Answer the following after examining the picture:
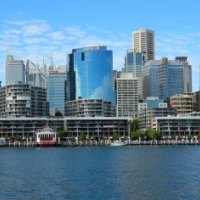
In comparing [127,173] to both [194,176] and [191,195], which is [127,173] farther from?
[191,195]

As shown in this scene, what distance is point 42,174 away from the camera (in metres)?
93.6

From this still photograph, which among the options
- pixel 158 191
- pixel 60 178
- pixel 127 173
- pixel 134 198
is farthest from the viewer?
pixel 127 173

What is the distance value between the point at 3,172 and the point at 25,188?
27.3 metres

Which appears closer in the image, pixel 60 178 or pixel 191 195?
pixel 191 195

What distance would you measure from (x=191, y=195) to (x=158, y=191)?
180 inches

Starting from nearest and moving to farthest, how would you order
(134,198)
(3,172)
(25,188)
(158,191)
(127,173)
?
(134,198) → (158,191) → (25,188) → (127,173) → (3,172)

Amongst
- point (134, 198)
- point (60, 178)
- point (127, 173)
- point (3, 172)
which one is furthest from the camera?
point (3, 172)

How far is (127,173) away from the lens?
305 ft

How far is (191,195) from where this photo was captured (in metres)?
66.2

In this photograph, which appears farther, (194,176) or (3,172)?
(3,172)

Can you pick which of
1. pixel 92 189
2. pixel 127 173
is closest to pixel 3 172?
pixel 127 173

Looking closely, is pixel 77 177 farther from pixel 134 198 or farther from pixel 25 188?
pixel 134 198

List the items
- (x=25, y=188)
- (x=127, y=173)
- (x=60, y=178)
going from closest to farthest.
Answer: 1. (x=25, y=188)
2. (x=60, y=178)
3. (x=127, y=173)

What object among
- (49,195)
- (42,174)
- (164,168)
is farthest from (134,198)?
(164,168)
